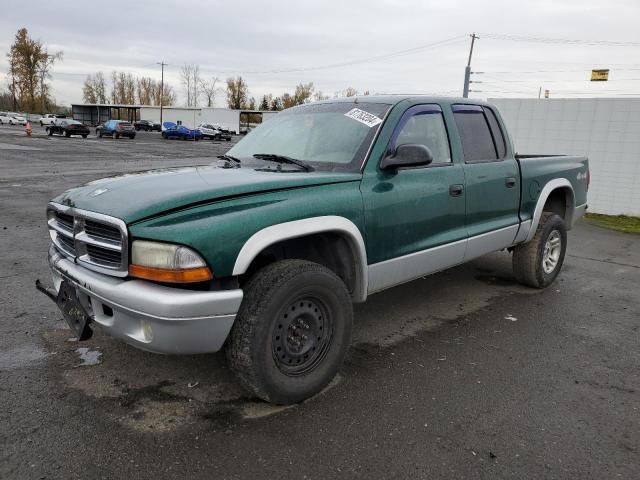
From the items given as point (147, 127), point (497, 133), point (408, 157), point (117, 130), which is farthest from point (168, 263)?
point (147, 127)

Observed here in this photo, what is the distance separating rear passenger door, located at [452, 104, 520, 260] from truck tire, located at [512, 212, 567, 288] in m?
0.54

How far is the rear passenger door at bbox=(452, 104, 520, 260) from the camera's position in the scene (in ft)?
14.3

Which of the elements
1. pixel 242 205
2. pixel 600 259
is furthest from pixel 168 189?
pixel 600 259

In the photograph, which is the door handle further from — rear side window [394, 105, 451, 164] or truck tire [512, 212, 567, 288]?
truck tire [512, 212, 567, 288]

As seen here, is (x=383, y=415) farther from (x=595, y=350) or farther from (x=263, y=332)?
(x=595, y=350)

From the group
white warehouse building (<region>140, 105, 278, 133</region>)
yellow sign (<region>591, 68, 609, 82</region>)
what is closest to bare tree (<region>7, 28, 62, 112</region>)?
white warehouse building (<region>140, 105, 278, 133</region>)

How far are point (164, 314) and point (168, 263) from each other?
0.83 feet

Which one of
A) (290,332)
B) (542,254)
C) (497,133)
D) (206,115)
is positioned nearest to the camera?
(290,332)

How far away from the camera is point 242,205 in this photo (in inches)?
111

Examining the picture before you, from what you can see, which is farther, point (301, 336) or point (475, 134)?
point (475, 134)

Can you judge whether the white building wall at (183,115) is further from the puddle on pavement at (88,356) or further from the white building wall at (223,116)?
the puddle on pavement at (88,356)

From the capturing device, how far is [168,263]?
102 inches

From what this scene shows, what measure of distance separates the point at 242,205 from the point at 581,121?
1040 centimetres

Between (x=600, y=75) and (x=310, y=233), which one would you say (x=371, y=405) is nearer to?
(x=310, y=233)
